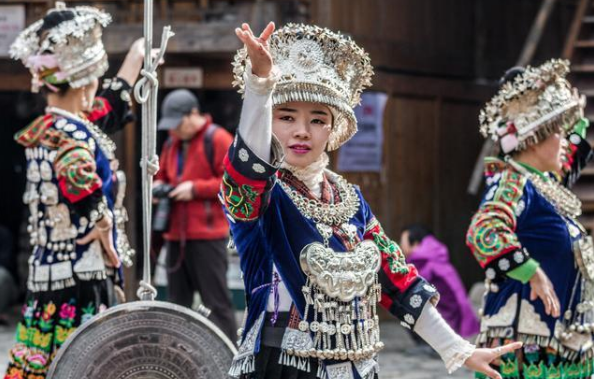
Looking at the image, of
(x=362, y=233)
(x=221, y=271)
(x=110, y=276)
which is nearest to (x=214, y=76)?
(x=221, y=271)

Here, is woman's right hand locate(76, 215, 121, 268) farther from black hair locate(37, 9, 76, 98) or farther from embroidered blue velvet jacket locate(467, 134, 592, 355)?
embroidered blue velvet jacket locate(467, 134, 592, 355)

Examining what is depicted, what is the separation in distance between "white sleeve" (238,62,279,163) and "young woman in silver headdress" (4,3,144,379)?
2582mm

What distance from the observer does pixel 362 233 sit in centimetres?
402

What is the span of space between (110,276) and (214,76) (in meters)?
5.09

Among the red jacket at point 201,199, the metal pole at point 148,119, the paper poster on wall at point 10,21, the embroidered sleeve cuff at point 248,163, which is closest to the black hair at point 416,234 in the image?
the red jacket at point 201,199

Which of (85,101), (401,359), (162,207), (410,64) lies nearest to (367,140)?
(410,64)

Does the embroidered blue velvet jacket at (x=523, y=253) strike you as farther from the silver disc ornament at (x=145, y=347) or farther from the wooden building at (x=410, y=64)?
the wooden building at (x=410, y=64)

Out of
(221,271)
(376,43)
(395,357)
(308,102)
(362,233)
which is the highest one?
(376,43)

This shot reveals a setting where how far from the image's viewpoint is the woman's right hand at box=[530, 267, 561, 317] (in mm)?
5551

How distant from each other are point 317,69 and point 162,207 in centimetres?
494

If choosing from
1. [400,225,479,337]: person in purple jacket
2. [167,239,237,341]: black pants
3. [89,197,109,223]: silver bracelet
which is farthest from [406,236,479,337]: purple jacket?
[89,197,109,223]: silver bracelet

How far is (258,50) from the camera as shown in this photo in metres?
3.37

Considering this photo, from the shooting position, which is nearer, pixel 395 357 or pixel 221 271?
pixel 221 271

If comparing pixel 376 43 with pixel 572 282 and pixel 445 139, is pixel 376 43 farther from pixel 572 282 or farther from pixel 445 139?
pixel 572 282
